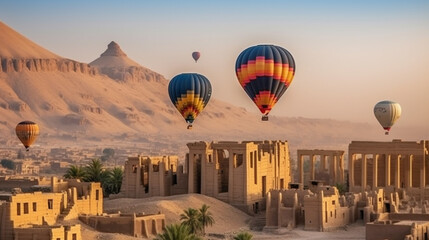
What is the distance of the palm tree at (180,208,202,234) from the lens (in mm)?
66938

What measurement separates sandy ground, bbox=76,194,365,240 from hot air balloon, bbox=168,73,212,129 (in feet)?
33.1

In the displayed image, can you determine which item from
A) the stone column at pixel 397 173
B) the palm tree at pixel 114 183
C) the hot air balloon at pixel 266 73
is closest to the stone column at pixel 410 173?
the stone column at pixel 397 173

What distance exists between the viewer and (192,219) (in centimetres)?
6738

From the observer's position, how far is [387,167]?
3428 inches

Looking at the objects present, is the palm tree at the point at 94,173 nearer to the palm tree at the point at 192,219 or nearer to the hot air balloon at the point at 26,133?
the hot air balloon at the point at 26,133

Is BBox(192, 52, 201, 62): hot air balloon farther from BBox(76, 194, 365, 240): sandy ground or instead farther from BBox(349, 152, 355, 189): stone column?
BBox(76, 194, 365, 240): sandy ground

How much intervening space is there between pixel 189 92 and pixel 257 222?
13661mm

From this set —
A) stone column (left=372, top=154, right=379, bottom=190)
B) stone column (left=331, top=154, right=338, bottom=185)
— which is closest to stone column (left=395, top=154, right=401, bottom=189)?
stone column (left=372, top=154, right=379, bottom=190)

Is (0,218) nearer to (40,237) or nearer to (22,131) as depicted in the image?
(40,237)

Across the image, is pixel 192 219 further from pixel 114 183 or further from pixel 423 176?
pixel 423 176

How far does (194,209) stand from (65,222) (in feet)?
36.6

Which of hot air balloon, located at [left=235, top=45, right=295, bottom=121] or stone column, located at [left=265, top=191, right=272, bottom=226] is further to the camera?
hot air balloon, located at [left=235, top=45, right=295, bottom=121]

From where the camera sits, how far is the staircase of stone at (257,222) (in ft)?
238

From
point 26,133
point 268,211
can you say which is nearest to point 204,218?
point 268,211
